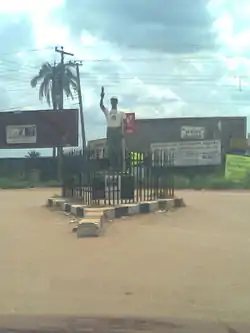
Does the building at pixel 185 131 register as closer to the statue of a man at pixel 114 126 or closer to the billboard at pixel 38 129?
the billboard at pixel 38 129

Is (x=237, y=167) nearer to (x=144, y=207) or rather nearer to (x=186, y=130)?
(x=186, y=130)

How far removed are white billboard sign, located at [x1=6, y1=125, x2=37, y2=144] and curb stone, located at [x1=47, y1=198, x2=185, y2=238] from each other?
29986 mm

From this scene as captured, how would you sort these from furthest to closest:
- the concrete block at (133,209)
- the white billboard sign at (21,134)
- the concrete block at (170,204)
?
1. the white billboard sign at (21,134)
2. the concrete block at (170,204)
3. the concrete block at (133,209)

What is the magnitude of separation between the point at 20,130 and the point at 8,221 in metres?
34.1

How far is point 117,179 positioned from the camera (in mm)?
16641

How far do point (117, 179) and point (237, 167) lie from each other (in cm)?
2391

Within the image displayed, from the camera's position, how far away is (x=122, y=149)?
18203 mm

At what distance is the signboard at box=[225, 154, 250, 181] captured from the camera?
38.7 m

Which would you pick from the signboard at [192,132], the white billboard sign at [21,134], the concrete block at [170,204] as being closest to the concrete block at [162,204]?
the concrete block at [170,204]

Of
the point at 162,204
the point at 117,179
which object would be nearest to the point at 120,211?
the point at 117,179

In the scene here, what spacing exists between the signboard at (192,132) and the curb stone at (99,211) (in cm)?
3350

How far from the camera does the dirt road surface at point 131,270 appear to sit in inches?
273

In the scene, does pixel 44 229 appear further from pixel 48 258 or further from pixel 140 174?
pixel 140 174

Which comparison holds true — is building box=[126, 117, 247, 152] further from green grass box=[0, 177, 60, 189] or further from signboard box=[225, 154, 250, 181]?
green grass box=[0, 177, 60, 189]
